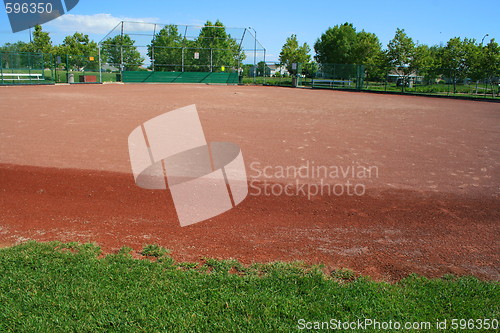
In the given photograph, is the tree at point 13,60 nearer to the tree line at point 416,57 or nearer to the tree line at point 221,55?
the tree line at point 221,55

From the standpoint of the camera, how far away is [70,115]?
42.9 feet

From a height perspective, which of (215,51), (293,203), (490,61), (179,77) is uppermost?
(215,51)

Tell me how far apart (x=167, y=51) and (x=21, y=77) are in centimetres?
1427

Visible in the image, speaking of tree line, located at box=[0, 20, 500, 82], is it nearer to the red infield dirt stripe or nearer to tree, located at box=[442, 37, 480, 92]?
tree, located at box=[442, 37, 480, 92]

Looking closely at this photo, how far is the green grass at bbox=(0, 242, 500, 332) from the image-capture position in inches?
115

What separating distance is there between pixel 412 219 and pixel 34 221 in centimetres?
516

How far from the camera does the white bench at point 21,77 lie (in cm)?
2774

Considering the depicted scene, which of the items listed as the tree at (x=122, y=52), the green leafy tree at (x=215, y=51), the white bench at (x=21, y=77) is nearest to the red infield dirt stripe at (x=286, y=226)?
the white bench at (x=21, y=77)

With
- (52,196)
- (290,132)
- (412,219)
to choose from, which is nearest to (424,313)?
(412,219)

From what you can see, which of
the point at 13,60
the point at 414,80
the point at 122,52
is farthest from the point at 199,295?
the point at 414,80

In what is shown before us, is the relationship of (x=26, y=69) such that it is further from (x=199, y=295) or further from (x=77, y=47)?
(x=199, y=295)

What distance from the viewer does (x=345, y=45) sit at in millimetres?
65562

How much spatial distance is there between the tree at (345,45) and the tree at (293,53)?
302 inches

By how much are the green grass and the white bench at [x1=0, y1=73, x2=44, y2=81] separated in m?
29.3
